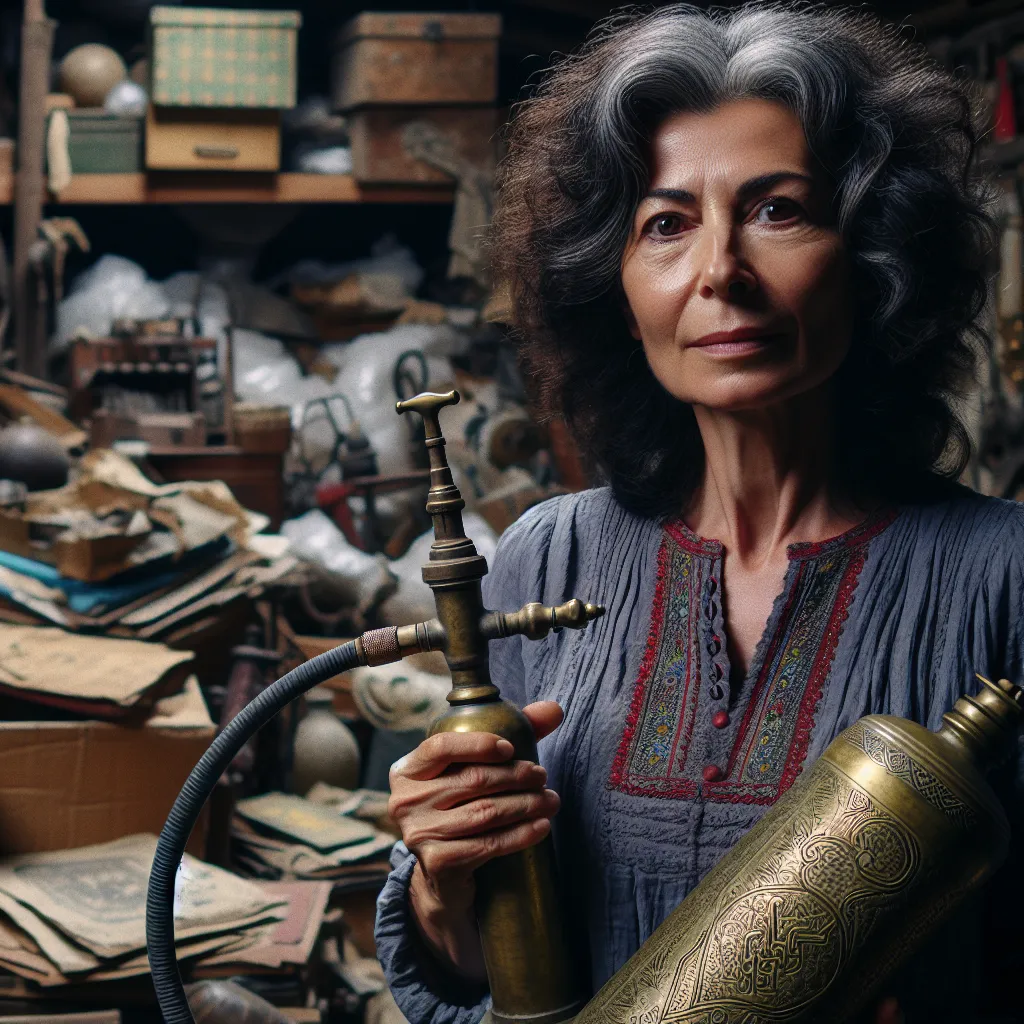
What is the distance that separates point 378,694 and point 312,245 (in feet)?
8.80

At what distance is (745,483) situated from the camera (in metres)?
1.34

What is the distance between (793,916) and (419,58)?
14.9 feet

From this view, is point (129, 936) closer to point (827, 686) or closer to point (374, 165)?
point (827, 686)

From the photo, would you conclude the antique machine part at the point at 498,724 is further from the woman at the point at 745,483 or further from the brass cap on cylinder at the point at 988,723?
the brass cap on cylinder at the point at 988,723

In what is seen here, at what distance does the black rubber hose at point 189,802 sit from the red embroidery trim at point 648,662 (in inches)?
11.4

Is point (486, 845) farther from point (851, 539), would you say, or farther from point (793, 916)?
point (851, 539)

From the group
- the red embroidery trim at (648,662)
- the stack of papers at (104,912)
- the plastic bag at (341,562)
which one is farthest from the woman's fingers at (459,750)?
the plastic bag at (341,562)

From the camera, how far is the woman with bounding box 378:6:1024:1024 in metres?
1.21

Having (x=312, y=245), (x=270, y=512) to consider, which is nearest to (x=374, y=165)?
(x=312, y=245)

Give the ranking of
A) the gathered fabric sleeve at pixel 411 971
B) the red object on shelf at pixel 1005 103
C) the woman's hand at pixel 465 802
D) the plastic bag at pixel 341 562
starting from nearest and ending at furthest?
the woman's hand at pixel 465 802, the gathered fabric sleeve at pixel 411 971, the red object on shelf at pixel 1005 103, the plastic bag at pixel 341 562

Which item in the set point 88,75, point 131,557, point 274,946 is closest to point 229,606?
point 131,557

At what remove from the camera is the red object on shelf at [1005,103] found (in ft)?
12.9

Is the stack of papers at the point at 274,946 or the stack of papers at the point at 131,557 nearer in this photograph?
the stack of papers at the point at 274,946

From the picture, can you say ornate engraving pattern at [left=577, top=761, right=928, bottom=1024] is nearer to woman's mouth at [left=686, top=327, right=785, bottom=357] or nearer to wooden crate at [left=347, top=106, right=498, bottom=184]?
woman's mouth at [left=686, top=327, right=785, bottom=357]
